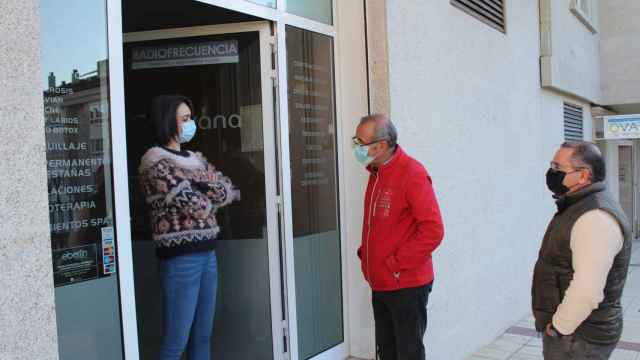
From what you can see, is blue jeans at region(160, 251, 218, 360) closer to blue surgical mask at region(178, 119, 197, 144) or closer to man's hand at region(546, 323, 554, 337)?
blue surgical mask at region(178, 119, 197, 144)

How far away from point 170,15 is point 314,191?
182 centimetres

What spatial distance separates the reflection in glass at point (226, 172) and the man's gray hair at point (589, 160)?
2249 mm

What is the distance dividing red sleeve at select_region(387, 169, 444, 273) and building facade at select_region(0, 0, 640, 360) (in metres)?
1.13

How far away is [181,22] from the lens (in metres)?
4.88

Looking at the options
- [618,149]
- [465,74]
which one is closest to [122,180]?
[465,74]

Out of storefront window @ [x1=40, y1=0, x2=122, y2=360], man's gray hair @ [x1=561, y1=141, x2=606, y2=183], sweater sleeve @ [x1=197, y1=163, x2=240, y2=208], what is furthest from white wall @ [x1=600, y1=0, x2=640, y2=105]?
storefront window @ [x1=40, y1=0, x2=122, y2=360]

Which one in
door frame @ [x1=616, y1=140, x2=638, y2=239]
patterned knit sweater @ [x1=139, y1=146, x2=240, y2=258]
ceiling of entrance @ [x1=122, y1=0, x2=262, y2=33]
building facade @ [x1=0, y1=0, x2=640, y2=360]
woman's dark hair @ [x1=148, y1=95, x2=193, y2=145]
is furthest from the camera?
door frame @ [x1=616, y1=140, x2=638, y2=239]

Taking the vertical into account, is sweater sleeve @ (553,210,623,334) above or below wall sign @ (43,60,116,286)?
below

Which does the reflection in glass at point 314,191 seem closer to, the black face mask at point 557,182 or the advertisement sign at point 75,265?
the advertisement sign at point 75,265

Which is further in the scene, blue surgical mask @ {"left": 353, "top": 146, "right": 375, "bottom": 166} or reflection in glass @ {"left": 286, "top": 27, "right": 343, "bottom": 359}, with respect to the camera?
reflection in glass @ {"left": 286, "top": 27, "right": 343, "bottom": 359}

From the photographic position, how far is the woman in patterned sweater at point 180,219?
3697 mm

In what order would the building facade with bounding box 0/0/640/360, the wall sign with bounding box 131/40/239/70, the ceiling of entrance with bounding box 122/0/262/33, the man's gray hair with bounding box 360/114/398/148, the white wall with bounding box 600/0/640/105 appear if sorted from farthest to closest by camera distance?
the white wall with bounding box 600/0/640/105 → the wall sign with bounding box 131/40/239/70 → the ceiling of entrance with bounding box 122/0/262/33 → the man's gray hair with bounding box 360/114/398/148 → the building facade with bounding box 0/0/640/360

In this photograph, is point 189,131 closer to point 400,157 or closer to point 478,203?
point 400,157

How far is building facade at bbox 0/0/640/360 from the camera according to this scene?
234 cm
